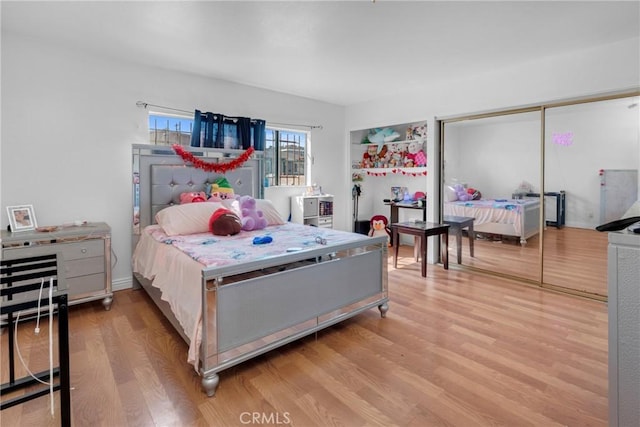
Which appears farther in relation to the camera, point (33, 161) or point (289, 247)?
point (33, 161)

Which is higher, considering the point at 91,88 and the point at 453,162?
the point at 91,88

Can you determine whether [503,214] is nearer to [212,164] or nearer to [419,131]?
[419,131]

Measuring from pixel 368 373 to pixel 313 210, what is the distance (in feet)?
10.1

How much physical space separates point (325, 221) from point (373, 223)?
86 cm

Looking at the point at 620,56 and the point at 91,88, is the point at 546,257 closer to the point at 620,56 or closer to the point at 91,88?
the point at 620,56

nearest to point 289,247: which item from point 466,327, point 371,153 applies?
→ point 466,327

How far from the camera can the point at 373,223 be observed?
5.47 meters

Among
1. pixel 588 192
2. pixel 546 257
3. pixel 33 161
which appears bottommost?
pixel 546 257

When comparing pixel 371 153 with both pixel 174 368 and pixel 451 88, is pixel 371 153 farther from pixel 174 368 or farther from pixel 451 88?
pixel 174 368

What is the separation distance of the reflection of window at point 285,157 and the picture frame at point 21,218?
2.61m

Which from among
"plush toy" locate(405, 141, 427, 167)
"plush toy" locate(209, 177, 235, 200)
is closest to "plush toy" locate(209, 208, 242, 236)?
"plush toy" locate(209, 177, 235, 200)

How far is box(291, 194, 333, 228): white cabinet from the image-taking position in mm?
4846

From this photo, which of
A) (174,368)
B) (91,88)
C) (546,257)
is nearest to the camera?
(174,368)

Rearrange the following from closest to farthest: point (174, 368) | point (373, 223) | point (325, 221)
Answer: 1. point (174, 368)
2. point (325, 221)
3. point (373, 223)
